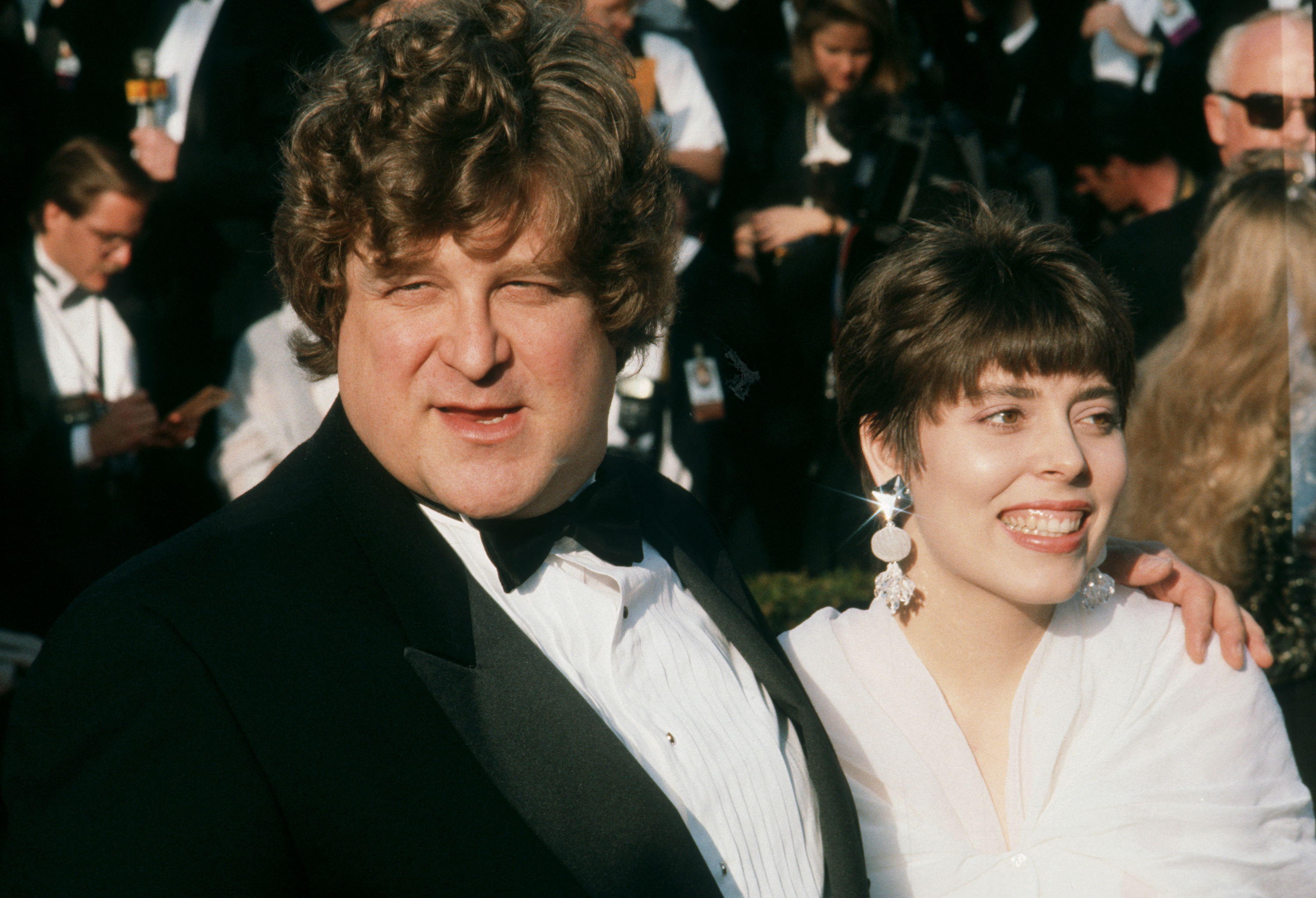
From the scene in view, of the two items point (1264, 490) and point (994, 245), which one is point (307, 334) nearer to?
point (994, 245)

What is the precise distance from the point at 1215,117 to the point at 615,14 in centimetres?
220

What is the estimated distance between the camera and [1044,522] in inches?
74.2

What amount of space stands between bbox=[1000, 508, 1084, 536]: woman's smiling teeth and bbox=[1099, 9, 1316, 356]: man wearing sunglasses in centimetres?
207

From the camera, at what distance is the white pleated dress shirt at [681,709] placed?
1.45 metres

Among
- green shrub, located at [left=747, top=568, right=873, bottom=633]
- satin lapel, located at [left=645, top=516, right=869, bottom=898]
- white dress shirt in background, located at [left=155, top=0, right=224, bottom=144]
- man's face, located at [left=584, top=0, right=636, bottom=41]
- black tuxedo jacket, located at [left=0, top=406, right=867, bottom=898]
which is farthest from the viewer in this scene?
green shrub, located at [left=747, top=568, right=873, bottom=633]

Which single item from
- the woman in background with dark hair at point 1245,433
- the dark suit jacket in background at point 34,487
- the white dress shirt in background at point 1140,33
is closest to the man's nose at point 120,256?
the dark suit jacket in background at point 34,487

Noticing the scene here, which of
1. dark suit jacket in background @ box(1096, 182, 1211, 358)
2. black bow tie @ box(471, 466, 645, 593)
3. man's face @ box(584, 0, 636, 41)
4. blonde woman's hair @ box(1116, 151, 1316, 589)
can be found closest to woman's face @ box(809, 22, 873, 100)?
man's face @ box(584, 0, 636, 41)

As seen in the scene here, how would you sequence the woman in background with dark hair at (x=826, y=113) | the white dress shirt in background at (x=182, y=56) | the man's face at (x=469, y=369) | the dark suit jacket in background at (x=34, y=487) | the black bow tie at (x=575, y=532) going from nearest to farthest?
the man's face at (x=469, y=369) → the black bow tie at (x=575, y=532) → the dark suit jacket in background at (x=34, y=487) → the white dress shirt in background at (x=182, y=56) → the woman in background with dark hair at (x=826, y=113)

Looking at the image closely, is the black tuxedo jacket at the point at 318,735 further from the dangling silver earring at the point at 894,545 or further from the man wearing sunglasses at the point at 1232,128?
the man wearing sunglasses at the point at 1232,128

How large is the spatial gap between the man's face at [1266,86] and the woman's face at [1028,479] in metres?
2.52

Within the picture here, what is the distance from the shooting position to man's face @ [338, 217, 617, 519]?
1413 millimetres

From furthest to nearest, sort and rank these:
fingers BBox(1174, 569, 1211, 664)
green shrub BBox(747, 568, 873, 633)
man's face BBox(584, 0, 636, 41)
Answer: green shrub BBox(747, 568, 873, 633) < man's face BBox(584, 0, 636, 41) < fingers BBox(1174, 569, 1211, 664)

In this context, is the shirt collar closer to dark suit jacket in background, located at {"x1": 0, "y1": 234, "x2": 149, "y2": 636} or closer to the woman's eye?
dark suit jacket in background, located at {"x1": 0, "y1": 234, "x2": 149, "y2": 636}

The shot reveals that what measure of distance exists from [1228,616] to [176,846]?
173 cm
